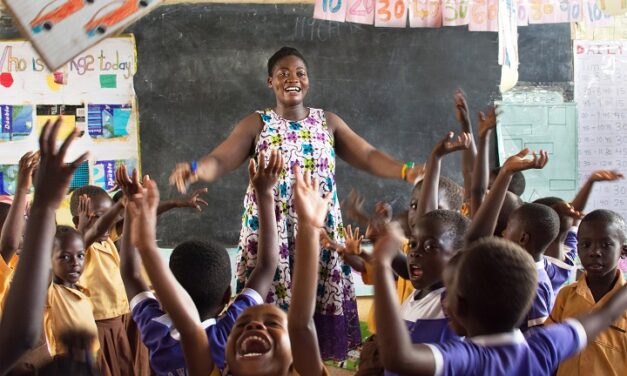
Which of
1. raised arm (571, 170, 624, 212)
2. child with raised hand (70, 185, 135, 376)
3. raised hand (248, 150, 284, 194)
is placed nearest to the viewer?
raised hand (248, 150, 284, 194)

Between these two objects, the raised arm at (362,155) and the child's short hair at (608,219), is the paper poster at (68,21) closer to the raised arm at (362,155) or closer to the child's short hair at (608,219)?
the raised arm at (362,155)

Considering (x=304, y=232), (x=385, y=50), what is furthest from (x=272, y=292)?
(x=385, y=50)

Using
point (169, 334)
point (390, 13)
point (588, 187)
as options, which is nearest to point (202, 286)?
point (169, 334)

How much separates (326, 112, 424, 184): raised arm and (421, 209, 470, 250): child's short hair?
0.80m

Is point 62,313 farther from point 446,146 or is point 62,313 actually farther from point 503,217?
point 503,217

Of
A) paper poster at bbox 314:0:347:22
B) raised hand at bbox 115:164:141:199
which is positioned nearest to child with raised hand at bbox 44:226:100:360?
raised hand at bbox 115:164:141:199

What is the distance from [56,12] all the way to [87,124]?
11.6ft

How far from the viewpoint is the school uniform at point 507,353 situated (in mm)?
1462

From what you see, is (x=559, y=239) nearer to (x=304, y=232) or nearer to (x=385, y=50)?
(x=304, y=232)

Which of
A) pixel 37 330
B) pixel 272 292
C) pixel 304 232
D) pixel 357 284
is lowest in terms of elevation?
pixel 357 284

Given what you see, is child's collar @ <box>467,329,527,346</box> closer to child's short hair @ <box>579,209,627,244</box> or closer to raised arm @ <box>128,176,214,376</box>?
raised arm @ <box>128,176,214,376</box>

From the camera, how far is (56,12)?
5.59 feet

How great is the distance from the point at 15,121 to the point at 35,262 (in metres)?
4.04

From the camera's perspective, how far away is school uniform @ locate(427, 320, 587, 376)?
146 centimetres
